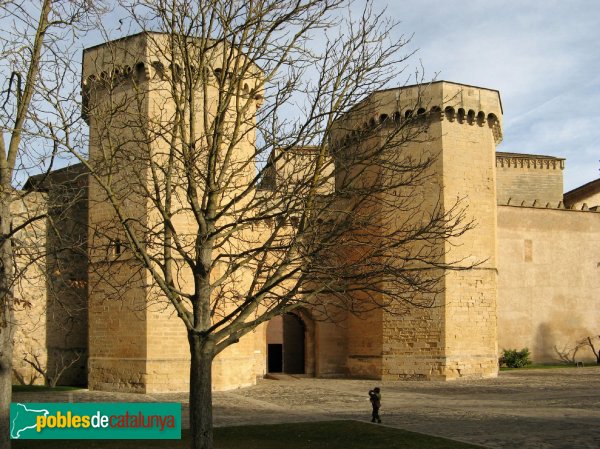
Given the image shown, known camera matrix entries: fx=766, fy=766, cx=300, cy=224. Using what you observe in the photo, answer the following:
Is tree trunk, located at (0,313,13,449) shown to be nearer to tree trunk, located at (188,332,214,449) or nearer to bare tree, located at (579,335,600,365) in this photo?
tree trunk, located at (188,332,214,449)

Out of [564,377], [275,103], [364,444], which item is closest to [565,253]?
[564,377]

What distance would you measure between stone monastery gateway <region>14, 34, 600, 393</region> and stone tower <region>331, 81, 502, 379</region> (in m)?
0.03

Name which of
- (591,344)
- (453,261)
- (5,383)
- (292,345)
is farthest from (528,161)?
(5,383)

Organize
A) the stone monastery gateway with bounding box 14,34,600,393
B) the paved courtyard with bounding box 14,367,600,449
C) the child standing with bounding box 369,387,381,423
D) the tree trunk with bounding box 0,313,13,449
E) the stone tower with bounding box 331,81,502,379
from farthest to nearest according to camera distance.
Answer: the stone tower with bounding box 331,81,502,379
the stone monastery gateway with bounding box 14,34,600,393
the child standing with bounding box 369,387,381,423
the paved courtyard with bounding box 14,367,600,449
the tree trunk with bounding box 0,313,13,449

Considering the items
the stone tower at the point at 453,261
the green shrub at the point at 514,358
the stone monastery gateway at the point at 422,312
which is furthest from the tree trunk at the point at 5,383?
the green shrub at the point at 514,358

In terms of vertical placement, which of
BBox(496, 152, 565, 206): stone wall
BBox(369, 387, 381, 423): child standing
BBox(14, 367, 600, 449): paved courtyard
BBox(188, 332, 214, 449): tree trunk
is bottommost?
BBox(14, 367, 600, 449): paved courtyard

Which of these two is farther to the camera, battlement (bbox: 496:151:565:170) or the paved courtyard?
battlement (bbox: 496:151:565:170)

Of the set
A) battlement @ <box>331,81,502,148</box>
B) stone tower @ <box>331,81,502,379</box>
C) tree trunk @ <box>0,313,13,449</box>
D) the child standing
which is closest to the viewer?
tree trunk @ <box>0,313,13,449</box>

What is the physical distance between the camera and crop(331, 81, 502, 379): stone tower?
21312mm

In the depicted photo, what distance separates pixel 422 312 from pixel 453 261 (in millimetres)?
1682

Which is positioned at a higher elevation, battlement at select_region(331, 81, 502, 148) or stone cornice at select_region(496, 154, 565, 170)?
stone cornice at select_region(496, 154, 565, 170)

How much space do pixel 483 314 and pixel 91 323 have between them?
35.5 ft

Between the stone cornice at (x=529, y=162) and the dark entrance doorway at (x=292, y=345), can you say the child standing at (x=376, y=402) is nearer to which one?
the dark entrance doorway at (x=292, y=345)

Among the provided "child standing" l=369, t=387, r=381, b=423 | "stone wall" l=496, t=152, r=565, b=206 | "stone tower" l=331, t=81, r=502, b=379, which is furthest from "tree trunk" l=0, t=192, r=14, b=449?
"stone wall" l=496, t=152, r=565, b=206
